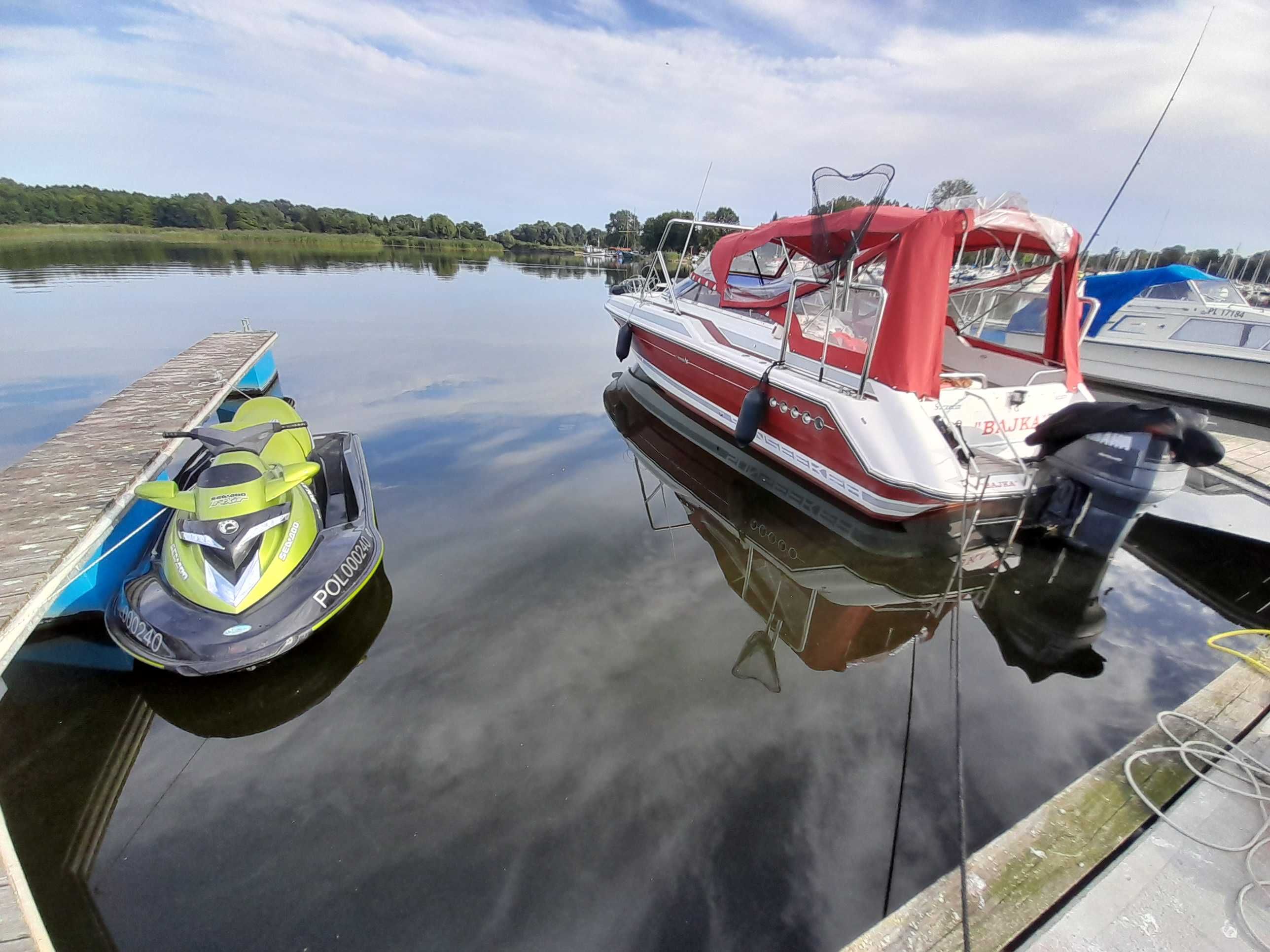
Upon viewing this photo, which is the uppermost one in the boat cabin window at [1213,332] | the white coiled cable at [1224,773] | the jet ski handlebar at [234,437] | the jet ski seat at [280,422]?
the boat cabin window at [1213,332]

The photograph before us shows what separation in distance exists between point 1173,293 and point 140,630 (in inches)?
655

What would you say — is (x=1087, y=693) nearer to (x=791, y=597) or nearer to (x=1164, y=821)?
(x=1164, y=821)

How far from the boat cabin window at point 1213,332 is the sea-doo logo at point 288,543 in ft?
46.9

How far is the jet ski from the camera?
2.66 meters

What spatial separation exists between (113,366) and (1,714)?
8443 mm

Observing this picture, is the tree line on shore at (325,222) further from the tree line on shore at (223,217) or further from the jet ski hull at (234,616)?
the jet ski hull at (234,616)

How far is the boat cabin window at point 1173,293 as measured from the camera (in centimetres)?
1026

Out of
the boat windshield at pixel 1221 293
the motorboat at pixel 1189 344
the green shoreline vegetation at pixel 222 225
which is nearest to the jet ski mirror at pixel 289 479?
the motorboat at pixel 1189 344

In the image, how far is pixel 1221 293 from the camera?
10797mm

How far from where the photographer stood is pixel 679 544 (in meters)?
4.50

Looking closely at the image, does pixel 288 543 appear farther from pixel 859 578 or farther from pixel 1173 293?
pixel 1173 293

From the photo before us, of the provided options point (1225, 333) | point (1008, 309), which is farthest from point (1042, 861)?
point (1225, 333)

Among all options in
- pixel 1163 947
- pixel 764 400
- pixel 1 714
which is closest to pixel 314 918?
pixel 1 714

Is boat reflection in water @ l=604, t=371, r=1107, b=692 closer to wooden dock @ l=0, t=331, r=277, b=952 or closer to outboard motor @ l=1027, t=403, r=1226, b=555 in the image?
outboard motor @ l=1027, t=403, r=1226, b=555
